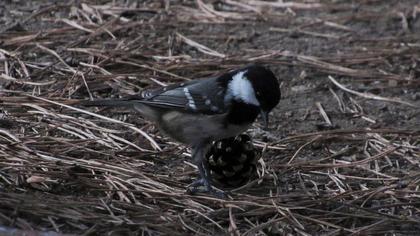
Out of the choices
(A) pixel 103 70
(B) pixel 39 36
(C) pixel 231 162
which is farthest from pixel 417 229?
(B) pixel 39 36

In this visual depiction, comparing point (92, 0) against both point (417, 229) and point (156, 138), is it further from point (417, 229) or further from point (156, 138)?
point (417, 229)

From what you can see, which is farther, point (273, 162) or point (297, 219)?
point (273, 162)

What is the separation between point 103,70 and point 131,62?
0.25 metres

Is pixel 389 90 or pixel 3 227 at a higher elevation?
pixel 3 227

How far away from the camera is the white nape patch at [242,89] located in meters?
4.90

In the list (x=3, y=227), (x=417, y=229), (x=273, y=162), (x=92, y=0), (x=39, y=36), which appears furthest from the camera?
(x=92, y=0)

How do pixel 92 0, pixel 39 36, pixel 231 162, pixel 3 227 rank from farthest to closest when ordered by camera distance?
pixel 92 0 < pixel 39 36 < pixel 231 162 < pixel 3 227

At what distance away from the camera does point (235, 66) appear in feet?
22.0

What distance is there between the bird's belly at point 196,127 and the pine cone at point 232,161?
0.10 metres

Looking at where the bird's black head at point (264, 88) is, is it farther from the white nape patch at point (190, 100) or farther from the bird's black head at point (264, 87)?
the white nape patch at point (190, 100)

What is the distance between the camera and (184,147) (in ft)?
18.2

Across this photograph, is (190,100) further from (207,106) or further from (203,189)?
(203,189)

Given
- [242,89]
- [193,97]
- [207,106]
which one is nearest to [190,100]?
[193,97]

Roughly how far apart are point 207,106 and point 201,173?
1.18ft
